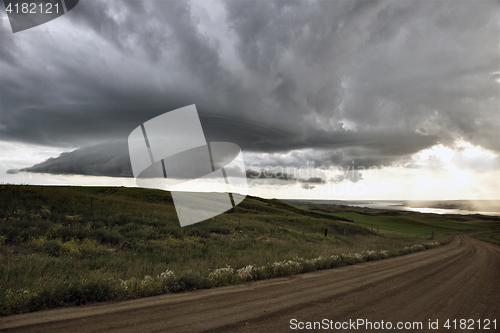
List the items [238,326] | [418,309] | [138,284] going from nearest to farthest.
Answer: [238,326] → [418,309] → [138,284]

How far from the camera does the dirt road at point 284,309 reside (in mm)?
5027

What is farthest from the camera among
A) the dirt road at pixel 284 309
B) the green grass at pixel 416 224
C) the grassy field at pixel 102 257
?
the green grass at pixel 416 224

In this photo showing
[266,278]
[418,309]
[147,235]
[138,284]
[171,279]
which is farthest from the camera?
[147,235]

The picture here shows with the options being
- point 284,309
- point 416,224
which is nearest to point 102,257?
point 284,309

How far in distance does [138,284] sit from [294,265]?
6.80 meters

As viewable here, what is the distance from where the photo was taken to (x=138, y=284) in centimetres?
723

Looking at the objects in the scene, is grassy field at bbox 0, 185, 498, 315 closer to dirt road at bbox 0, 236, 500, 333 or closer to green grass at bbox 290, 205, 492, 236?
dirt road at bbox 0, 236, 500, 333

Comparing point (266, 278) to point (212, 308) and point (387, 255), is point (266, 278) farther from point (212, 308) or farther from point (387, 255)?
point (387, 255)

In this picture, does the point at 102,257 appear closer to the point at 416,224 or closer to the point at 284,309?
the point at 284,309

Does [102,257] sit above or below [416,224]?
above

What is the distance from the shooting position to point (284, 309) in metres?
6.27

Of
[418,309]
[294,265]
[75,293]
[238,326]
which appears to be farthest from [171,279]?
[418,309]

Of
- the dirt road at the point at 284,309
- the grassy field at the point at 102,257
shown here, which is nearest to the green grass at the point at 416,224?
the grassy field at the point at 102,257

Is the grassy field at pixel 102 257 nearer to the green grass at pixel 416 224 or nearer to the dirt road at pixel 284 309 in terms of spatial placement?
the dirt road at pixel 284 309
